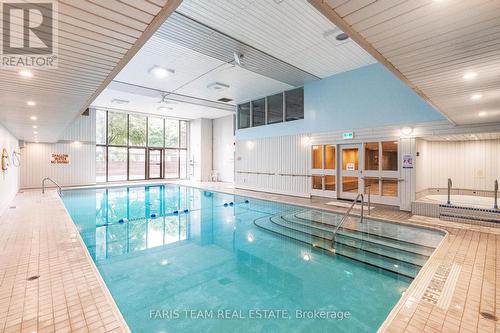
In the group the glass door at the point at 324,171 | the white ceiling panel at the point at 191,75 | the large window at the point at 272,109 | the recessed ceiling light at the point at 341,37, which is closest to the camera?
the recessed ceiling light at the point at 341,37

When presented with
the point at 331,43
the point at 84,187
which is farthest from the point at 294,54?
the point at 84,187

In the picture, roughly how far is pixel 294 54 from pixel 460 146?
523 centimetres

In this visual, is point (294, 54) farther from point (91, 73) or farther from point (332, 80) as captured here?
point (91, 73)

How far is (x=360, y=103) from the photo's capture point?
22.8 feet

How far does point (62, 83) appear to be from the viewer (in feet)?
10.8

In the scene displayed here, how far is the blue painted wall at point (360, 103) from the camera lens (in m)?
6.09

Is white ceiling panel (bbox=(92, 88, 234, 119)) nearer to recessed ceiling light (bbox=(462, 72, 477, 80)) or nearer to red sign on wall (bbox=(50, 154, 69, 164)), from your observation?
red sign on wall (bbox=(50, 154, 69, 164))

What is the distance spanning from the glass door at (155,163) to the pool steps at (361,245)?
10546 mm

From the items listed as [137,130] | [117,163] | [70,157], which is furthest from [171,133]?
[70,157]

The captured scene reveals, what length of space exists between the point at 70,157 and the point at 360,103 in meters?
12.3

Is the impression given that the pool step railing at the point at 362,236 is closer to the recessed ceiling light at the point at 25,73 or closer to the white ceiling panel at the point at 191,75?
the white ceiling panel at the point at 191,75

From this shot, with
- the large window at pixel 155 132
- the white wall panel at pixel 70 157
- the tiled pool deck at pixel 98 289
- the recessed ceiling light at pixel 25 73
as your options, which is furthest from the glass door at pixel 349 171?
the white wall panel at pixel 70 157

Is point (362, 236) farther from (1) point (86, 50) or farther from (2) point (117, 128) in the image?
(2) point (117, 128)

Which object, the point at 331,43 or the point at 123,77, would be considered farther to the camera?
the point at 123,77
